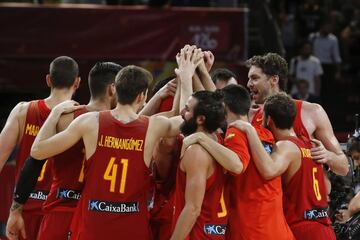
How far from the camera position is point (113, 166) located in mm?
6988

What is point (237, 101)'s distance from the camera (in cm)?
711

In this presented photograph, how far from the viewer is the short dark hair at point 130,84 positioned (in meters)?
6.98

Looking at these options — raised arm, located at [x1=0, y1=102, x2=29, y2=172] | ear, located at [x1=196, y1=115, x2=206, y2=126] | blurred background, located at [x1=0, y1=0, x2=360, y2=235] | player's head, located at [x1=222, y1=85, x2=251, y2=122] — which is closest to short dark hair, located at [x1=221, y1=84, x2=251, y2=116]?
player's head, located at [x1=222, y1=85, x2=251, y2=122]

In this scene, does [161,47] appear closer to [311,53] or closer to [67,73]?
[311,53]

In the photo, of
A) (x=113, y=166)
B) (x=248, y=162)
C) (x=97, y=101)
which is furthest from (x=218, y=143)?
(x=97, y=101)

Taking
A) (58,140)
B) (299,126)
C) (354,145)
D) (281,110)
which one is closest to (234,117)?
(281,110)

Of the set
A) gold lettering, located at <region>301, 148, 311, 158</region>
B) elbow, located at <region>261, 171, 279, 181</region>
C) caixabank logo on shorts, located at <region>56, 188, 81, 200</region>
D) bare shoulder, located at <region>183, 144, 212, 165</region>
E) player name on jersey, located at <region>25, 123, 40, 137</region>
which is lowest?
caixabank logo on shorts, located at <region>56, 188, 81, 200</region>

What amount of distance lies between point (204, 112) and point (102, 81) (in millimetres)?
1170

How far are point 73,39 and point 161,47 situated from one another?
1.57 metres

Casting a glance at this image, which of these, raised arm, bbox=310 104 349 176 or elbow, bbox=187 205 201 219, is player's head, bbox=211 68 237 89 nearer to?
raised arm, bbox=310 104 349 176

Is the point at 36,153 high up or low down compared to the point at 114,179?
up

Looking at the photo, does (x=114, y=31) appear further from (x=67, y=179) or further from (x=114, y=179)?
(x=114, y=179)

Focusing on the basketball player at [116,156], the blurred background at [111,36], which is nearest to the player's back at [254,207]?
the basketball player at [116,156]

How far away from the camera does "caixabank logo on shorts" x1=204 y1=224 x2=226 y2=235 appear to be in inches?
270
